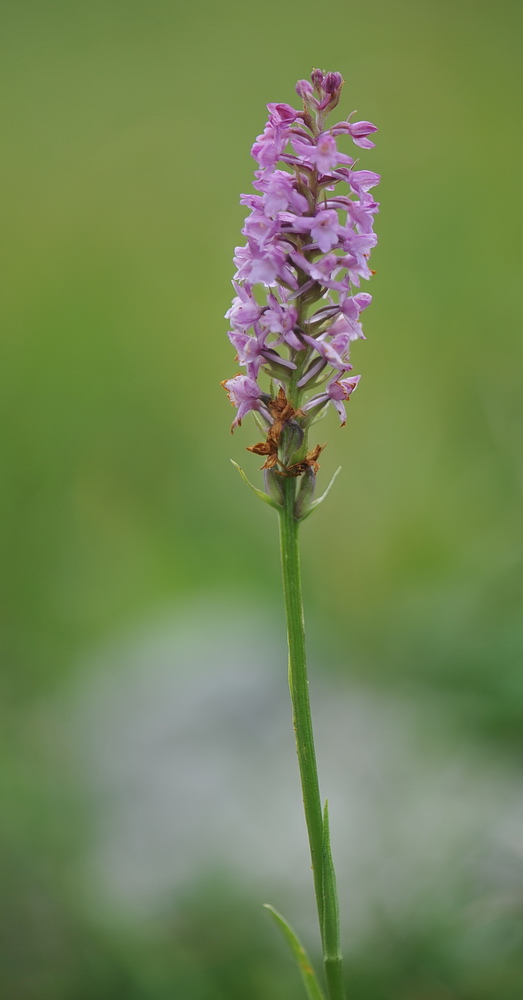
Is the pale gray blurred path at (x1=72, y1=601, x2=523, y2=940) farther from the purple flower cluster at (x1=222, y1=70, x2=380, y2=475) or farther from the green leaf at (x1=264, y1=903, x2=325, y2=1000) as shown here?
the purple flower cluster at (x1=222, y1=70, x2=380, y2=475)

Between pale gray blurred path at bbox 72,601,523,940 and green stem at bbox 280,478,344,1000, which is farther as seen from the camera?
pale gray blurred path at bbox 72,601,523,940

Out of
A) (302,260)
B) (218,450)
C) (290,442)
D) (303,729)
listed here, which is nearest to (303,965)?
(303,729)

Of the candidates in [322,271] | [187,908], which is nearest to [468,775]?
[187,908]

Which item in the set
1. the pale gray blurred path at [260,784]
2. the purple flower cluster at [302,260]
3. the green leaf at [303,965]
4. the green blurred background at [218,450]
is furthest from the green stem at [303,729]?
the pale gray blurred path at [260,784]

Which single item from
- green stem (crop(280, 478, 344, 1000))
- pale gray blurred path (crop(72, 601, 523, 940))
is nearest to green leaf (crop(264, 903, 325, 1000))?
green stem (crop(280, 478, 344, 1000))

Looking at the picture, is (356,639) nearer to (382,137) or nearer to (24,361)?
(24,361)

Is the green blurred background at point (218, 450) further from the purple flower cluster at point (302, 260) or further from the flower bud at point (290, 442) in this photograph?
the purple flower cluster at point (302, 260)
